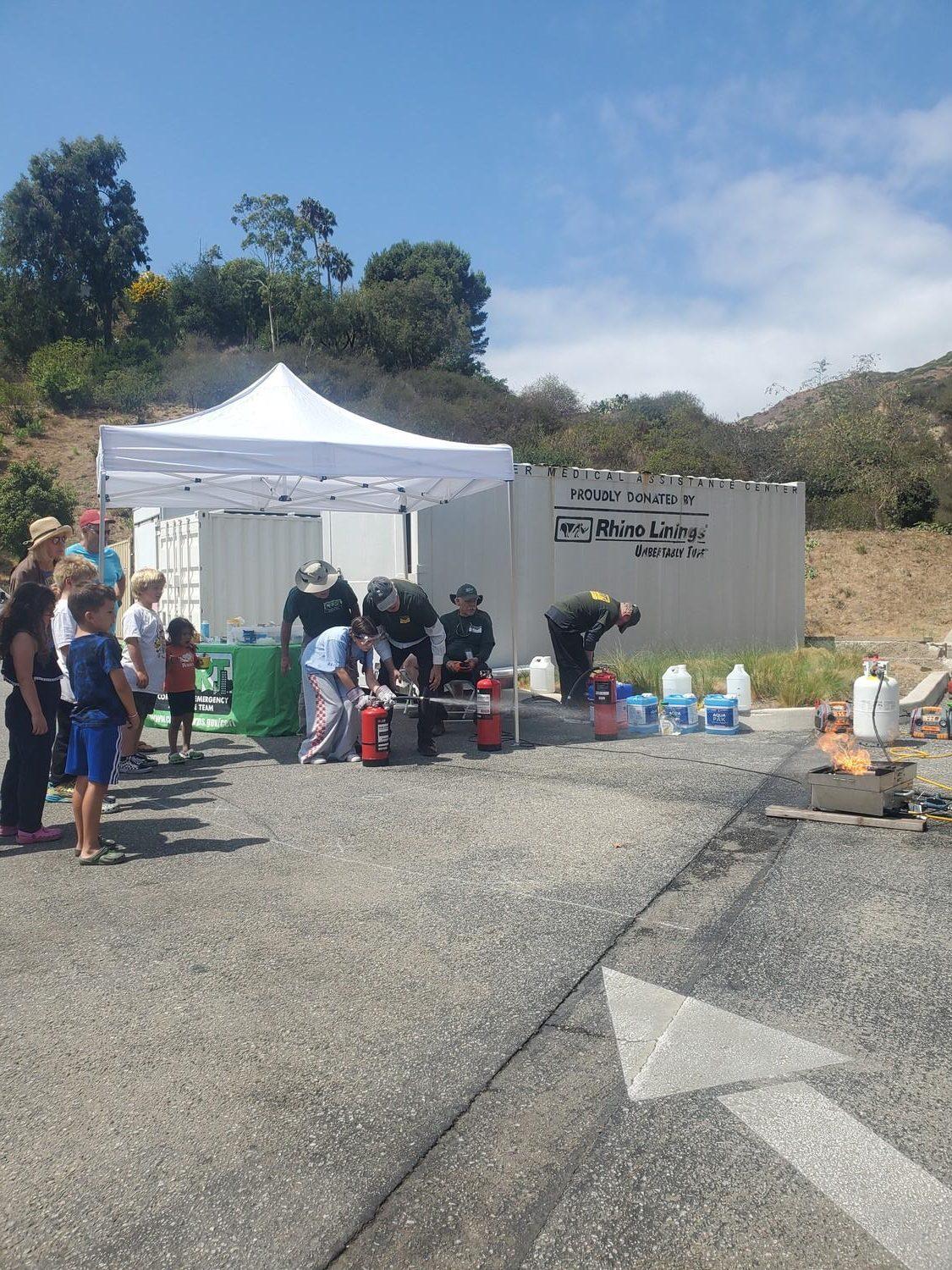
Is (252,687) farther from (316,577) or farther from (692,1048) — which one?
(692,1048)

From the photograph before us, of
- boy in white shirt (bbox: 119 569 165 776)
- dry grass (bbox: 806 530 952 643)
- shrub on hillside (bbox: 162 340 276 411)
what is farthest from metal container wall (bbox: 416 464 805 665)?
shrub on hillside (bbox: 162 340 276 411)

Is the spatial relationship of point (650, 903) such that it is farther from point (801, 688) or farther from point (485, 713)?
point (801, 688)

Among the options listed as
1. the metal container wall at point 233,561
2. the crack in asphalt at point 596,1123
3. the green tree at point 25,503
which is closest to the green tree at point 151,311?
the green tree at point 25,503

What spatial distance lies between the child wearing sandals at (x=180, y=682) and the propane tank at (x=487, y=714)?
8.62 ft

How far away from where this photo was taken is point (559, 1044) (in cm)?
362

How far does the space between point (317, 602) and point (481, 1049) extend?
667 cm

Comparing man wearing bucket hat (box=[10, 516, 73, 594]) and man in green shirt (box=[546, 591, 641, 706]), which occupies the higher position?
man wearing bucket hat (box=[10, 516, 73, 594])

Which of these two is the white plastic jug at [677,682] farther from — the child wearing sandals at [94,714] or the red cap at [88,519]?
the child wearing sandals at [94,714]

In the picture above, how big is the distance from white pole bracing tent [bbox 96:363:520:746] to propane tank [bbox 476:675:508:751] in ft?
1.10

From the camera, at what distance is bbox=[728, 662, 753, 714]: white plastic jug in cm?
1101

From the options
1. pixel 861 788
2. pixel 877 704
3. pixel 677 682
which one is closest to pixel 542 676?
pixel 677 682

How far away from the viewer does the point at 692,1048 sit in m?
3.57

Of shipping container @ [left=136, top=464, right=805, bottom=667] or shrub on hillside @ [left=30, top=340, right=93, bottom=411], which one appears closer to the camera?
shipping container @ [left=136, top=464, right=805, bottom=667]

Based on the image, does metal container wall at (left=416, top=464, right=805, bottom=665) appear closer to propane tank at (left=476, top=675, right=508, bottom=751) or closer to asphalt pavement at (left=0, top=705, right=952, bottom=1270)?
propane tank at (left=476, top=675, right=508, bottom=751)
